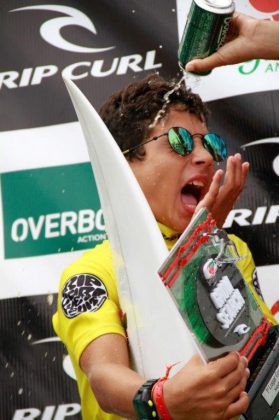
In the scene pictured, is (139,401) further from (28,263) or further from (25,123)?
(25,123)

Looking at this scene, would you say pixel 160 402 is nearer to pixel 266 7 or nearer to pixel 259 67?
pixel 259 67

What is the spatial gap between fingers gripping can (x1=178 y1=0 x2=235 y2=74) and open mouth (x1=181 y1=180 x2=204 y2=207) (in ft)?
1.09

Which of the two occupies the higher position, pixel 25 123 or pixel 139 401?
pixel 139 401

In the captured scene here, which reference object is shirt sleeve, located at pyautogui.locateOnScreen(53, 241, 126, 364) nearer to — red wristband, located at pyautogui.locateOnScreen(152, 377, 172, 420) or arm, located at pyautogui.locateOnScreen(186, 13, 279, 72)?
red wristband, located at pyautogui.locateOnScreen(152, 377, 172, 420)

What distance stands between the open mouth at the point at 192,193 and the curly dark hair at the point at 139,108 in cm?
13

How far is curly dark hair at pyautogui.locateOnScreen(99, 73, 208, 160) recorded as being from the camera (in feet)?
7.70

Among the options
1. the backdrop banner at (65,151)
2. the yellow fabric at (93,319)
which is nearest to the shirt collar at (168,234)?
the yellow fabric at (93,319)

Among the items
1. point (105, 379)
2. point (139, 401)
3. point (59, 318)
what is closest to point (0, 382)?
point (59, 318)

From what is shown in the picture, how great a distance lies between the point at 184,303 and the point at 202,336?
70 millimetres

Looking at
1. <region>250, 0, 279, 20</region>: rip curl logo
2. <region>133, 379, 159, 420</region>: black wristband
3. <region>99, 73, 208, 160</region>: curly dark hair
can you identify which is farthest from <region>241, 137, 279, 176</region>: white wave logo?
<region>133, 379, 159, 420</region>: black wristband

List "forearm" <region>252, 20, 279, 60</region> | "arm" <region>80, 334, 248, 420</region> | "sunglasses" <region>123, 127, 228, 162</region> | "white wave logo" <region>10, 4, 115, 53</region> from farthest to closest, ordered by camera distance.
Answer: "white wave logo" <region>10, 4, 115, 53</region>
"sunglasses" <region>123, 127, 228, 162</region>
"forearm" <region>252, 20, 279, 60</region>
"arm" <region>80, 334, 248, 420</region>

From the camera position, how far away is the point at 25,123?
296 centimetres

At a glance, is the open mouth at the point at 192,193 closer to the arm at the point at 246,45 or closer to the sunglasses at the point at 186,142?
the sunglasses at the point at 186,142

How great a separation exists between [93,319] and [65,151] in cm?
98
